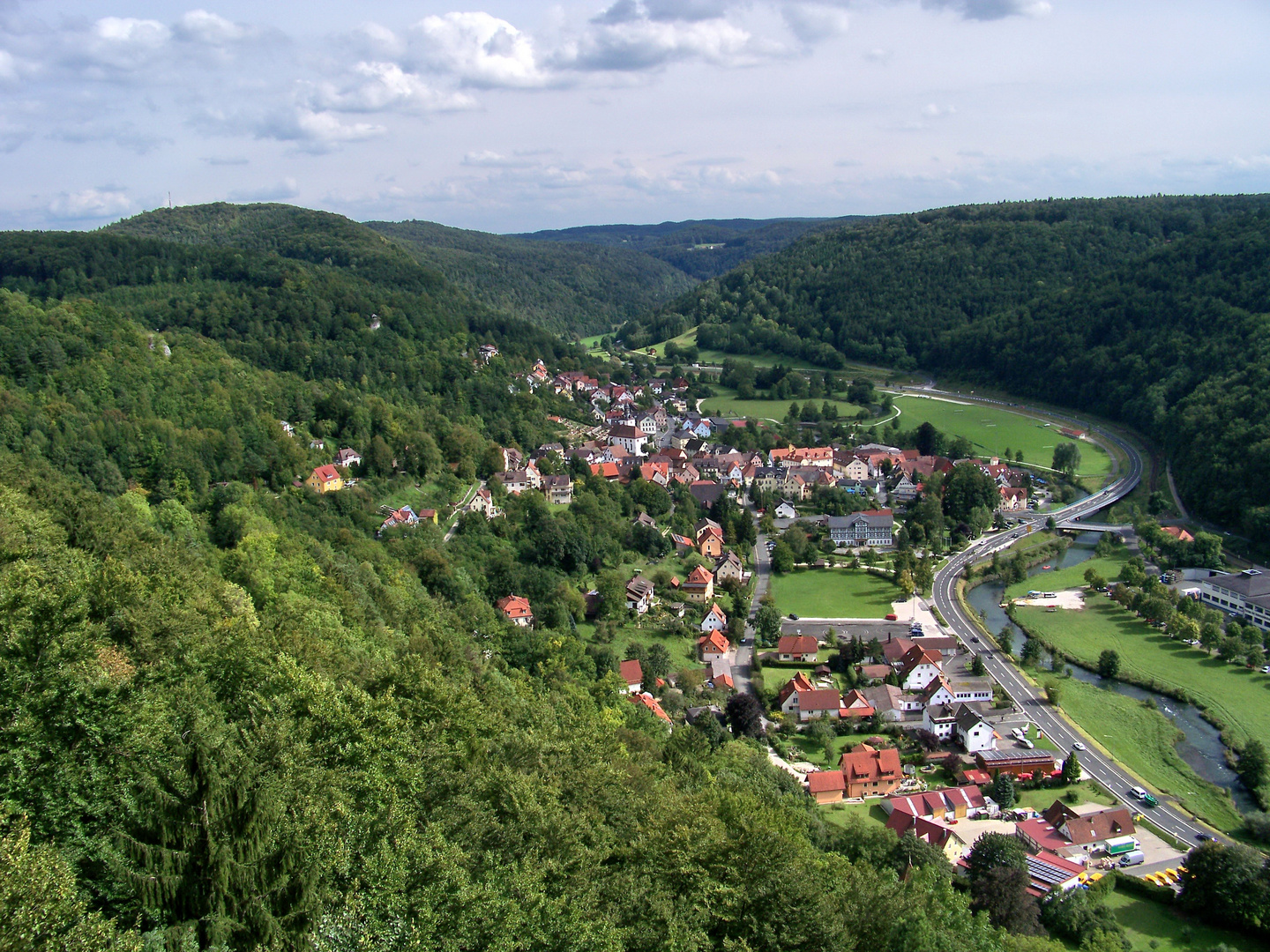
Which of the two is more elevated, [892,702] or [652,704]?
[652,704]

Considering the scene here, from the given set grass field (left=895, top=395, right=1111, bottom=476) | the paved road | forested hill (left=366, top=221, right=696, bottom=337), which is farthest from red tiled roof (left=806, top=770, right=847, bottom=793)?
forested hill (left=366, top=221, right=696, bottom=337)

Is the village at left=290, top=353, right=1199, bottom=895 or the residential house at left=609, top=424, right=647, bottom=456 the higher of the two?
the residential house at left=609, top=424, right=647, bottom=456

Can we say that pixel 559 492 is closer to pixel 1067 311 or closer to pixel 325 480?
pixel 325 480

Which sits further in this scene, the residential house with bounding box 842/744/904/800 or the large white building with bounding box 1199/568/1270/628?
the large white building with bounding box 1199/568/1270/628

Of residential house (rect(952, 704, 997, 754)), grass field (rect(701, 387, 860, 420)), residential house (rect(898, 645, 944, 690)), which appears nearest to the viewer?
residential house (rect(952, 704, 997, 754))

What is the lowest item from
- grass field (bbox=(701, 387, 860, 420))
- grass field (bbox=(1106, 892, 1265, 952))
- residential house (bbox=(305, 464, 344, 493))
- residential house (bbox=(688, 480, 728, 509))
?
grass field (bbox=(1106, 892, 1265, 952))

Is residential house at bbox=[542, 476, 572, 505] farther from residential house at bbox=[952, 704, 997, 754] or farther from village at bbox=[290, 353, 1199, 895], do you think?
residential house at bbox=[952, 704, 997, 754]

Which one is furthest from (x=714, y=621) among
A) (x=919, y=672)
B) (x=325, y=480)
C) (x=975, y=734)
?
(x=325, y=480)
